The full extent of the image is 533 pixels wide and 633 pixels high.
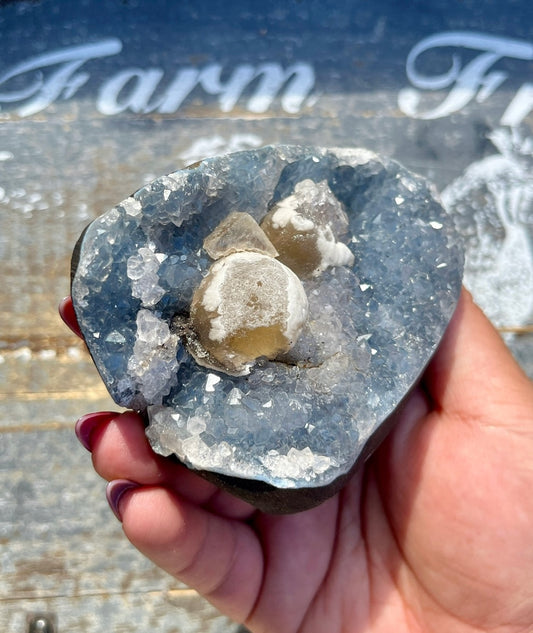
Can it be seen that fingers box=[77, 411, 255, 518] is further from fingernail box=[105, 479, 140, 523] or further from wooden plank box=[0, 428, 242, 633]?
wooden plank box=[0, 428, 242, 633]

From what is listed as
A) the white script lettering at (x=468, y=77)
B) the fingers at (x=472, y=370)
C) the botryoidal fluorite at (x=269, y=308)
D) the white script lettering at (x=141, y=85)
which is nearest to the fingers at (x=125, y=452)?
the botryoidal fluorite at (x=269, y=308)

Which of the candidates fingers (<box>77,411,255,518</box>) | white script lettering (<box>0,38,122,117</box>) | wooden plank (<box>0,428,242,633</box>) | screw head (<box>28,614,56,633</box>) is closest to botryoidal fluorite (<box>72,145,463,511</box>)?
fingers (<box>77,411,255,518</box>)

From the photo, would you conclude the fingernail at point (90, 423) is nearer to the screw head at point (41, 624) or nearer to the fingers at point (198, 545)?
the fingers at point (198, 545)

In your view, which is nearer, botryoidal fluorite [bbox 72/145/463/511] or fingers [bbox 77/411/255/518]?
botryoidal fluorite [bbox 72/145/463/511]

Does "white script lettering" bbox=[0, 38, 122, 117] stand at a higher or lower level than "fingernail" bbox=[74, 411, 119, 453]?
higher

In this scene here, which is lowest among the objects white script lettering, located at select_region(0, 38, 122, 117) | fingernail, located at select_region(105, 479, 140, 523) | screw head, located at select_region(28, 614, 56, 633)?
screw head, located at select_region(28, 614, 56, 633)

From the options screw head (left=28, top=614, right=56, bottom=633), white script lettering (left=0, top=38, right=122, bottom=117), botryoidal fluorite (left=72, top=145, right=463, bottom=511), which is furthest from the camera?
white script lettering (left=0, top=38, right=122, bottom=117)

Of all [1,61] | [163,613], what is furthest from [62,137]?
[163,613]

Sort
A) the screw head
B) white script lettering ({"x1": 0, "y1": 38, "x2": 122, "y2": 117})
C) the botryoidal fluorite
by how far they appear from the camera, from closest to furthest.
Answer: the botryoidal fluorite → the screw head → white script lettering ({"x1": 0, "y1": 38, "x2": 122, "y2": 117})
